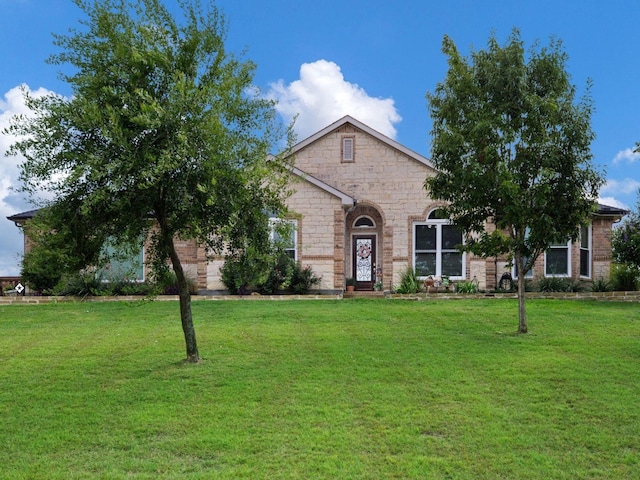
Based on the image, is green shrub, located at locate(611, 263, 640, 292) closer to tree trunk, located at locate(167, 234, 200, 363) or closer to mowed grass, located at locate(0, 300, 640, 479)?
mowed grass, located at locate(0, 300, 640, 479)

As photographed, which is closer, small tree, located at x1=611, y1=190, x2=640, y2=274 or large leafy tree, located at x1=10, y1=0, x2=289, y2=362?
large leafy tree, located at x1=10, y1=0, x2=289, y2=362

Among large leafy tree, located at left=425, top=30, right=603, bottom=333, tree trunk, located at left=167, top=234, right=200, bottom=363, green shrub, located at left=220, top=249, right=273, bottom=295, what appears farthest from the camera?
large leafy tree, located at left=425, top=30, right=603, bottom=333

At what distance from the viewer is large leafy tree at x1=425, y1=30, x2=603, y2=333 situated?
13758mm

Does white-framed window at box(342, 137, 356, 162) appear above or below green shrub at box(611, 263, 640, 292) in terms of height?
above

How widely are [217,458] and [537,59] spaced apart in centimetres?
1189

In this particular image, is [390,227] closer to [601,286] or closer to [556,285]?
[556,285]

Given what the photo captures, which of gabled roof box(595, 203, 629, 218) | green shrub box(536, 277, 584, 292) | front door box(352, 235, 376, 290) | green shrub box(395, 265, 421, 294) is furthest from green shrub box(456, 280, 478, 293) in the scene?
gabled roof box(595, 203, 629, 218)

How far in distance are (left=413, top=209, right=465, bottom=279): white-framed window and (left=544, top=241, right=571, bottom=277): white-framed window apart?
3.57 metres

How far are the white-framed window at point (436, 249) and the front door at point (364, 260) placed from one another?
2001mm

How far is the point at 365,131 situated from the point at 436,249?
230 inches

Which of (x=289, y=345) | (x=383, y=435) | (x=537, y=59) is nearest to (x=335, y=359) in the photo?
(x=289, y=345)

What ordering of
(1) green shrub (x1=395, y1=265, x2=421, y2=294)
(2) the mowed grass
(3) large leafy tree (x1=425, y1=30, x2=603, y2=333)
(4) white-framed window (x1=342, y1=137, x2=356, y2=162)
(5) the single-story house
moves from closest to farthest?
(2) the mowed grass → (3) large leafy tree (x1=425, y1=30, x2=603, y2=333) → (1) green shrub (x1=395, y1=265, x2=421, y2=294) → (5) the single-story house → (4) white-framed window (x1=342, y1=137, x2=356, y2=162)

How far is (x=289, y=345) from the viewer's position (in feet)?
41.8

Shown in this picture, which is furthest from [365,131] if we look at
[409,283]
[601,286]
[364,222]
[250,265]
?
[250,265]
